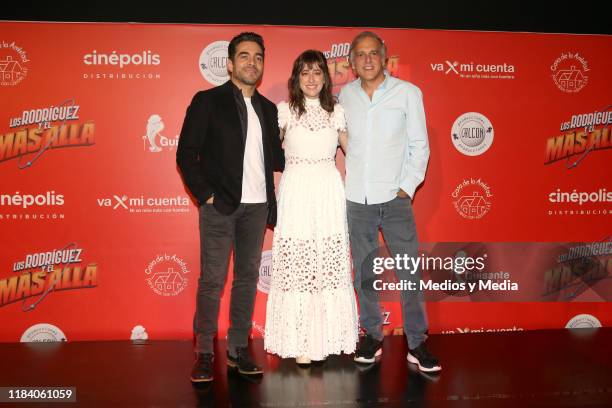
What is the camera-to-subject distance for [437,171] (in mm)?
3666

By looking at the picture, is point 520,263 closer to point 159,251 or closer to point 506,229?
point 506,229

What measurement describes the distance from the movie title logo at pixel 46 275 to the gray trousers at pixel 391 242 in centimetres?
179

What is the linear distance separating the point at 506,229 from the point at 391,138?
4.35 feet

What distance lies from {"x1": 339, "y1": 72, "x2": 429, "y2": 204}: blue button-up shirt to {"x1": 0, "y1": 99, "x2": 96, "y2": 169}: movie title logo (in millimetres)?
1824

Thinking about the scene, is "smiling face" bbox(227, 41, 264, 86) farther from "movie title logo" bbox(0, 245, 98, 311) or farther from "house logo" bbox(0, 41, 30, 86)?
"movie title logo" bbox(0, 245, 98, 311)

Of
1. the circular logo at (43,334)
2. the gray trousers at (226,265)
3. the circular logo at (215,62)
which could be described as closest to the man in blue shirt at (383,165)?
the gray trousers at (226,265)

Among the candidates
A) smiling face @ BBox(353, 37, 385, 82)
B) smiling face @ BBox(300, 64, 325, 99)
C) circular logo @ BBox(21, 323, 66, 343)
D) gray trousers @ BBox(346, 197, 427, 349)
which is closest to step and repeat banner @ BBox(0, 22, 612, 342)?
circular logo @ BBox(21, 323, 66, 343)

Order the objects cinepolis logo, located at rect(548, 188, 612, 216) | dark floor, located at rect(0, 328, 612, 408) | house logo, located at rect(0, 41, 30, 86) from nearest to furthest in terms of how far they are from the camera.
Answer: dark floor, located at rect(0, 328, 612, 408) → house logo, located at rect(0, 41, 30, 86) → cinepolis logo, located at rect(548, 188, 612, 216)

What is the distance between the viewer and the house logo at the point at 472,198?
3666 millimetres

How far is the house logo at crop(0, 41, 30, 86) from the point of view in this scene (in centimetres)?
338

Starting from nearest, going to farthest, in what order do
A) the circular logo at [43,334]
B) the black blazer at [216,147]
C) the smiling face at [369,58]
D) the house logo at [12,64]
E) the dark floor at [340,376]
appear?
the dark floor at [340,376]
the black blazer at [216,147]
the smiling face at [369,58]
the house logo at [12,64]
the circular logo at [43,334]

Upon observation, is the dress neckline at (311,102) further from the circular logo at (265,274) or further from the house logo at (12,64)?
the house logo at (12,64)

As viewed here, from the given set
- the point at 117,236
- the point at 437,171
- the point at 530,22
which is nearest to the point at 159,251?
the point at 117,236

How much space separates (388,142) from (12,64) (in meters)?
2.50
